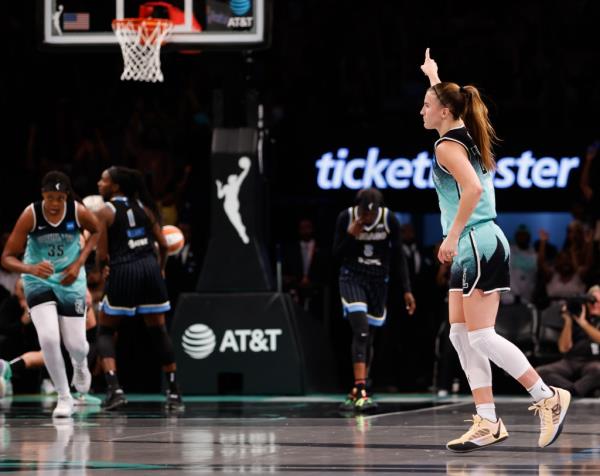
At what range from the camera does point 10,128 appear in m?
22.2

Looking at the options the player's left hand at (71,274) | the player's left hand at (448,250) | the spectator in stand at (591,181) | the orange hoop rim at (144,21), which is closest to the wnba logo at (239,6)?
the orange hoop rim at (144,21)

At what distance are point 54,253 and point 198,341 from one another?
11.5 feet

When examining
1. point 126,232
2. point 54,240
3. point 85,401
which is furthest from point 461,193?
point 85,401

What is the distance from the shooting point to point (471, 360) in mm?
8148

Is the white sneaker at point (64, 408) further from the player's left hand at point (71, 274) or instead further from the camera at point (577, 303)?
the camera at point (577, 303)

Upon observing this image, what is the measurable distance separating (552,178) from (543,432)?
36.2 ft

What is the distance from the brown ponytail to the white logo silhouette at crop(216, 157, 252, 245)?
6839 millimetres

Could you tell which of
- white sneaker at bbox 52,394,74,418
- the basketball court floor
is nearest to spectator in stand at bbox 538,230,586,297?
the basketball court floor

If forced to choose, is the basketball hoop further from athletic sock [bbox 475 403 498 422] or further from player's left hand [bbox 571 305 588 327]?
athletic sock [bbox 475 403 498 422]

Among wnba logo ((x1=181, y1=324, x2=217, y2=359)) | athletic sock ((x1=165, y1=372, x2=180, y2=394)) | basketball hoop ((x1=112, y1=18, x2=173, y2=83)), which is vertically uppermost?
basketball hoop ((x1=112, y1=18, x2=173, y2=83))

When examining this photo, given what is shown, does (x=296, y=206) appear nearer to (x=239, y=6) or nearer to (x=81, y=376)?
(x=239, y=6)

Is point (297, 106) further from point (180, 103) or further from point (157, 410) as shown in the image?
point (157, 410)

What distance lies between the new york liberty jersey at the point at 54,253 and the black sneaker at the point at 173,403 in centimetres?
128

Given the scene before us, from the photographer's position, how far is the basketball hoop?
1407cm
